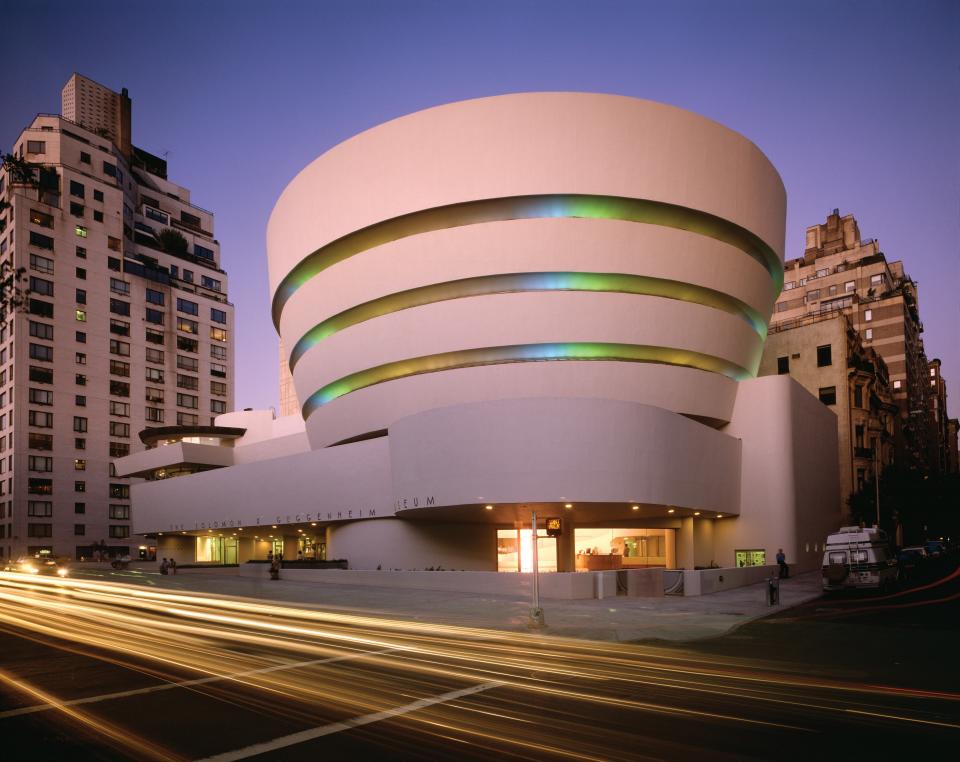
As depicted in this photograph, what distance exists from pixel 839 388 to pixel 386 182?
4091 cm

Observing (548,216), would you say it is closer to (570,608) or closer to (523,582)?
(523,582)

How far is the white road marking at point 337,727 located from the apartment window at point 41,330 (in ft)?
297

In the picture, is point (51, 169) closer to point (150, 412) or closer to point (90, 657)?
point (150, 412)

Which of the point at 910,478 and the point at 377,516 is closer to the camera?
the point at 377,516

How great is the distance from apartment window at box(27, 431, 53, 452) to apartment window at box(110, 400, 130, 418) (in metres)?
8.29

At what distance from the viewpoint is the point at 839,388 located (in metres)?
62.9

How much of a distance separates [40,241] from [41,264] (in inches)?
101

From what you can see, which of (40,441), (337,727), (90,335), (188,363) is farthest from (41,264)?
(337,727)

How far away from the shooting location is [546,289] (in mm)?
41625

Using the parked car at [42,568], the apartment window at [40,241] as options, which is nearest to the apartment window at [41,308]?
the apartment window at [40,241]

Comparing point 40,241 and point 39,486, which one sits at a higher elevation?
point 40,241

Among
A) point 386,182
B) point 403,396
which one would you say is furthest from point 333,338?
point 386,182

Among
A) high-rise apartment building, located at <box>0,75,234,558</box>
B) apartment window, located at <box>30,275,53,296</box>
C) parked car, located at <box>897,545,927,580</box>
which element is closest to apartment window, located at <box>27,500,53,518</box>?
high-rise apartment building, located at <box>0,75,234,558</box>

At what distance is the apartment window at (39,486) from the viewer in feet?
276
